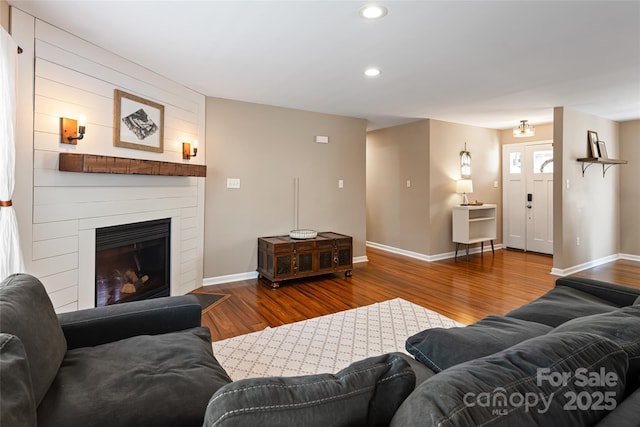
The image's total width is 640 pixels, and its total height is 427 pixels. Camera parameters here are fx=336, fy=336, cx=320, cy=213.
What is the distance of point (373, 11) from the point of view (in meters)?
2.21

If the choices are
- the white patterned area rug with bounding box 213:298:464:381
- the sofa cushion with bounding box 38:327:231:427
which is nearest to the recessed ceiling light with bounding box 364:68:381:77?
the white patterned area rug with bounding box 213:298:464:381

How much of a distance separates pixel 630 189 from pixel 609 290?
499 centimetres

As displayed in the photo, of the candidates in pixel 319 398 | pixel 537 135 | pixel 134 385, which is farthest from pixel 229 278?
pixel 537 135

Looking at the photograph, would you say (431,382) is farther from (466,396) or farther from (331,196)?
(331,196)

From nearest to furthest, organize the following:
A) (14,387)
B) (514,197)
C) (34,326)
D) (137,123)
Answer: (14,387)
(34,326)
(137,123)
(514,197)

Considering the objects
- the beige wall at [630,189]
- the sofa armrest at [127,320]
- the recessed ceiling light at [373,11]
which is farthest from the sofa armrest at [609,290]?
the beige wall at [630,189]

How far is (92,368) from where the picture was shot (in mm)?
1354

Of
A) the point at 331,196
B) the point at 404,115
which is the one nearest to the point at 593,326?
the point at 331,196

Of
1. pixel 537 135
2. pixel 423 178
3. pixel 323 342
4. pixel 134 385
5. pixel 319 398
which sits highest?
pixel 537 135

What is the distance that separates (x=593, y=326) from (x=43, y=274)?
323 centimetres

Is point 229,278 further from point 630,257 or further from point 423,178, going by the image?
point 630,257

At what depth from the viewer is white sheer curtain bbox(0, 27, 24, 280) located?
1.88 metres

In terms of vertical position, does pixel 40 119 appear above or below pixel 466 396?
above

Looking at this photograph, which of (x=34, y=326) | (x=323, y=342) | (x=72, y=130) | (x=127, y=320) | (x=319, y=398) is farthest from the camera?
(x=323, y=342)
